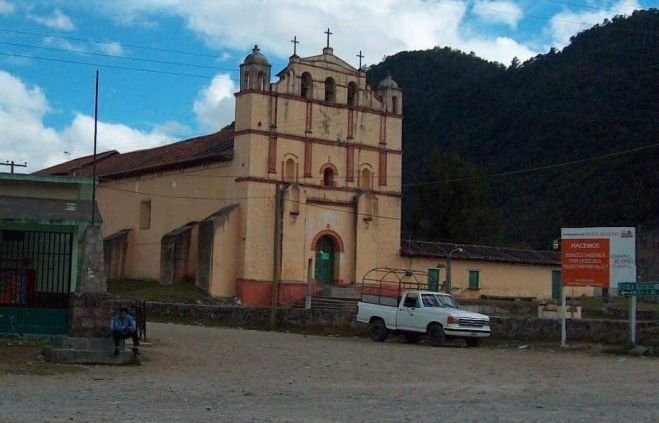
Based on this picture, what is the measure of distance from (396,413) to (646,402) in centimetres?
420

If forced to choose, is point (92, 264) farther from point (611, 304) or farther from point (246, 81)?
point (611, 304)

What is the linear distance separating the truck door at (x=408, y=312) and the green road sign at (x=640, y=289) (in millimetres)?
6199

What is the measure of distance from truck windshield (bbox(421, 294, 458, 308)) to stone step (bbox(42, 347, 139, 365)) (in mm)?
11192

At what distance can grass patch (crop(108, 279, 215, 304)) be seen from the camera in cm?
4500

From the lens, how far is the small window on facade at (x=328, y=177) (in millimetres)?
50438

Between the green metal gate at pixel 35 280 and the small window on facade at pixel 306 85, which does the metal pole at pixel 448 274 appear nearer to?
the small window on facade at pixel 306 85

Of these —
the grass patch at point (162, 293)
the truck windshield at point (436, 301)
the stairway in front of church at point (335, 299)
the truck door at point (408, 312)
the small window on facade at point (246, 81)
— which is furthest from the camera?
the small window on facade at point (246, 81)

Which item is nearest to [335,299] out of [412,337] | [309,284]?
[309,284]

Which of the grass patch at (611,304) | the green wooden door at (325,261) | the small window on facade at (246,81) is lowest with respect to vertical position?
the grass patch at (611,304)

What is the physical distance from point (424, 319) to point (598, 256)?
540 centimetres

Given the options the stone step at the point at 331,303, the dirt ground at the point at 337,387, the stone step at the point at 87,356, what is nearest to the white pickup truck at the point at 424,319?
the dirt ground at the point at 337,387

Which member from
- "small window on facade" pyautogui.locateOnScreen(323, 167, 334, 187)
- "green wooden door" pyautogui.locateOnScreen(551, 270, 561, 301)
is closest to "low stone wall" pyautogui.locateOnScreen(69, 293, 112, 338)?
"small window on facade" pyautogui.locateOnScreen(323, 167, 334, 187)

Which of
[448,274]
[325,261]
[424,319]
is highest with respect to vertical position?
[325,261]

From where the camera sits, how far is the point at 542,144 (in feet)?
259
